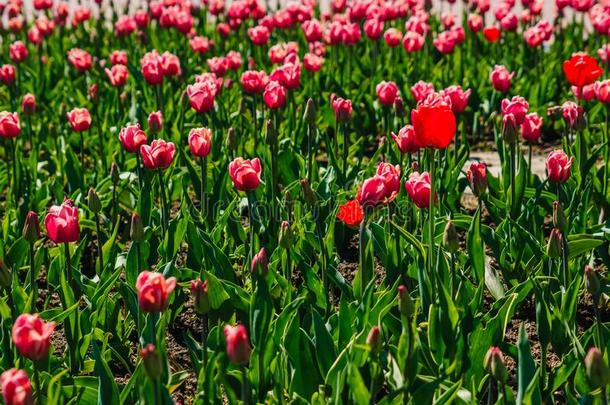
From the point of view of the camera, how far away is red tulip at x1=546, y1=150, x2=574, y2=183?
326cm

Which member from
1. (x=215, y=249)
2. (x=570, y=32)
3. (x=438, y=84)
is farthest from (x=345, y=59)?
(x=215, y=249)

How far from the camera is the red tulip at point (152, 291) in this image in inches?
88.4

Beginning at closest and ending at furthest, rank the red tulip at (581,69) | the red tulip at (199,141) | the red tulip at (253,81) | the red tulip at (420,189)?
the red tulip at (420,189) < the red tulip at (199,141) < the red tulip at (581,69) < the red tulip at (253,81)

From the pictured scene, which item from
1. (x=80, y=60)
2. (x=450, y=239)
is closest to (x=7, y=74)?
(x=80, y=60)

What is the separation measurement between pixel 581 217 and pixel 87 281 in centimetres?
172

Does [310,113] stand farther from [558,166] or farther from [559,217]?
[559,217]

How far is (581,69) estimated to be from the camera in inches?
162

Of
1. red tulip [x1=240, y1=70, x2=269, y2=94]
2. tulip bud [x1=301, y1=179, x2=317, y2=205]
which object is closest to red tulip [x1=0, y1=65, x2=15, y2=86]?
red tulip [x1=240, y1=70, x2=269, y2=94]

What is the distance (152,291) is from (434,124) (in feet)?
3.10

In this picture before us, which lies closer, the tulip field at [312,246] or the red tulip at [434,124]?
the tulip field at [312,246]

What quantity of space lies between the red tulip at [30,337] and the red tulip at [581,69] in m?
2.63

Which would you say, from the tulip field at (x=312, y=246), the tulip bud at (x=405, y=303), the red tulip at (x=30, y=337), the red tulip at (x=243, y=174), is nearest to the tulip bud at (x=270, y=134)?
the tulip field at (x=312, y=246)

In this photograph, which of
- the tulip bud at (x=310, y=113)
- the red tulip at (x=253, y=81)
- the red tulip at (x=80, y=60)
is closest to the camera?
the tulip bud at (x=310, y=113)

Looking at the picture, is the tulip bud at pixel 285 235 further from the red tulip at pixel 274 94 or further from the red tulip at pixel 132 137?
the red tulip at pixel 274 94
